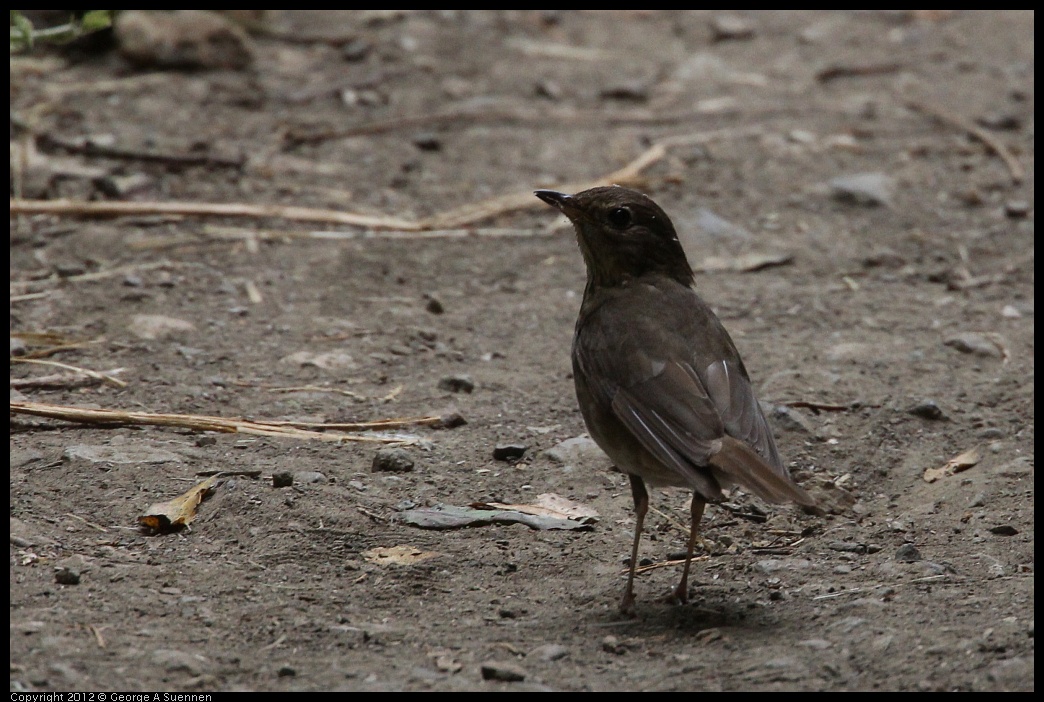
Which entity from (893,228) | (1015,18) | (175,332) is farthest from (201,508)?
(1015,18)

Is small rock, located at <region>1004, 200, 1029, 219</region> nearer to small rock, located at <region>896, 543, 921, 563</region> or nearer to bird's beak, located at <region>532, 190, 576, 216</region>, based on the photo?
bird's beak, located at <region>532, 190, 576, 216</region>

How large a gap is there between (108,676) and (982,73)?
29.0 feet

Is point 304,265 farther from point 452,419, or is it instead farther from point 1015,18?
point 1015,18

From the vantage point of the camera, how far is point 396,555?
4.30m

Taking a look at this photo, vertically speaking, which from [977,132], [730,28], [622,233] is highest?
[622,233]

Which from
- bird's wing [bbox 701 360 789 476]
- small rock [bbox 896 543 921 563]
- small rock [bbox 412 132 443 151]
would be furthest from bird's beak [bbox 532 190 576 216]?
small rock [bbox 412 132 443 151]

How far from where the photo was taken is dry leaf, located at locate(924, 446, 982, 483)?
16.4 ft

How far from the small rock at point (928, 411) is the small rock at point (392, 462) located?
2.15m

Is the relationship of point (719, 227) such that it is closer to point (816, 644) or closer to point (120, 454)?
point (120, 454)

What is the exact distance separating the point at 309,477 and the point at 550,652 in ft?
4.65

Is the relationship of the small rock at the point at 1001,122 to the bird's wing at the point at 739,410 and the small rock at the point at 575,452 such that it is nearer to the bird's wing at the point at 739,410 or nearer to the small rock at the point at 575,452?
the small rock at the point at 575,452

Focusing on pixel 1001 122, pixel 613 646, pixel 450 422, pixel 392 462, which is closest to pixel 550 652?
pixel 613 646

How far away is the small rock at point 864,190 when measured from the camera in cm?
804

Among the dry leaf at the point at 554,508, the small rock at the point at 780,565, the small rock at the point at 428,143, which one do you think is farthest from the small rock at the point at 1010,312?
the small rock at the point at 428,143
